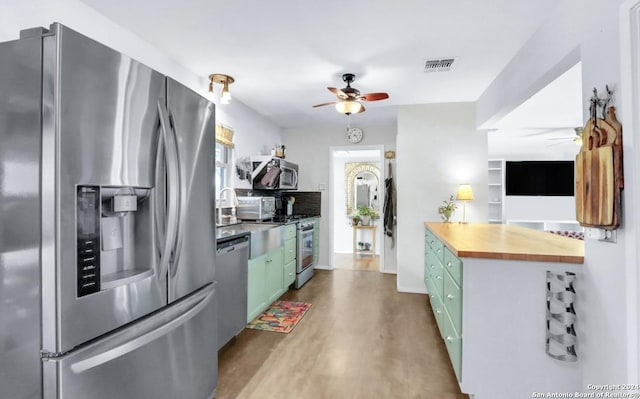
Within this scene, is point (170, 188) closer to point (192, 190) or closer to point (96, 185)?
point (192, 190)

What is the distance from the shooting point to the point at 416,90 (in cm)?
362

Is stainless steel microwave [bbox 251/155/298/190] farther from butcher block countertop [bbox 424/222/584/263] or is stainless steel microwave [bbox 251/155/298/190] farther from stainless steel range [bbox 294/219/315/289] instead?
butcher block countertop [bbox 424/222/584/263]

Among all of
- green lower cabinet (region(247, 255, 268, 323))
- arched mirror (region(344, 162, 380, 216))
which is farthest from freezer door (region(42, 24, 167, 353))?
arched mirror (region(344, 162, 380, 216))

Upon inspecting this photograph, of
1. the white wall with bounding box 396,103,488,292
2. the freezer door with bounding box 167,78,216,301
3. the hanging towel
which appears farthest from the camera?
the hanging towel

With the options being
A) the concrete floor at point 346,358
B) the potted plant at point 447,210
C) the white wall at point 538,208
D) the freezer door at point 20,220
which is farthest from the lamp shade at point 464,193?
the white wall at point 538,208

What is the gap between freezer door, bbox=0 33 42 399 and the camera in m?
1.07

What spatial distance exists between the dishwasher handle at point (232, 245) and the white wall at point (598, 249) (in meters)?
2.18

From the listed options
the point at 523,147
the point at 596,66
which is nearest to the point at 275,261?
the point at 596,66

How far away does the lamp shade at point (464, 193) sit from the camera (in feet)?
12.6

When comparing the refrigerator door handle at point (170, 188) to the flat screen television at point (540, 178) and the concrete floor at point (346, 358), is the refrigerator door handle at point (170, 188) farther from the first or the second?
the flat screen television at point (540, 178)

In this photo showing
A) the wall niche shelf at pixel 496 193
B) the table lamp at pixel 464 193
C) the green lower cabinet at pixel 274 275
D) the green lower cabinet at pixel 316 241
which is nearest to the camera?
the green lower cabinet at pixel 274 275

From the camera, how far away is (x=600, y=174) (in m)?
1.42

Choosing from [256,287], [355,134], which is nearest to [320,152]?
[355,134]

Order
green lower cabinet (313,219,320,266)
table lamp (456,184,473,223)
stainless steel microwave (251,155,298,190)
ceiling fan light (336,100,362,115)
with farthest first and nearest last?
green lower cabinet (313,219,320,266) → stainless steel microwave (251,155,298,190) → table lamp (456,184,473,223) → ceiling fan light (336,100,362,115)
